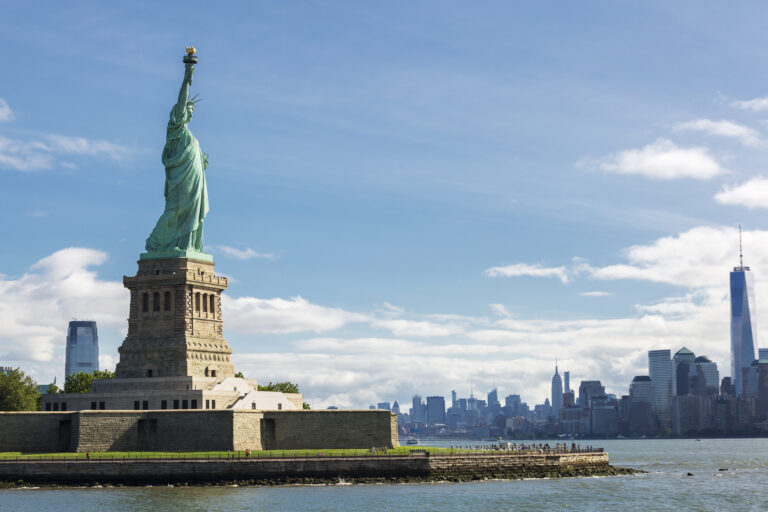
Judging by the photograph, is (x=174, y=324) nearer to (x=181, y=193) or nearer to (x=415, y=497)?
(x=181, y=193)

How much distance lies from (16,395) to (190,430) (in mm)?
33153

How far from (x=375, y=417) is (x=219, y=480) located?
16.5 metres

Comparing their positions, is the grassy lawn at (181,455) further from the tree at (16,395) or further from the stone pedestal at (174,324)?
the tree at (16,395)

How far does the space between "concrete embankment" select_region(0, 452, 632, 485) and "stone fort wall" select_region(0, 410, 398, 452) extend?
16.7 feet

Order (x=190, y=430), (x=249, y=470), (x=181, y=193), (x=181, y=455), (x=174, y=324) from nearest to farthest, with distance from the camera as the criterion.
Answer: (x=249, y=470)
(x=181, y=455)
(x=190, y=430)
(x=174, y=324)
(x=181, y=193)

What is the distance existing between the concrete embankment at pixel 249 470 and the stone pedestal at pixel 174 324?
14.3 m

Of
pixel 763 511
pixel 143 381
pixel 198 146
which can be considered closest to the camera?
→ pixel 763 511

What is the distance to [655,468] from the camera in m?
128

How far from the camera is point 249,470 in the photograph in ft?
292

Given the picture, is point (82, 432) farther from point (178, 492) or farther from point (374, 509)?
point (374, 509)

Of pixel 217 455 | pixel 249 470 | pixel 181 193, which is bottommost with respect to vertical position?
pixel 249 470

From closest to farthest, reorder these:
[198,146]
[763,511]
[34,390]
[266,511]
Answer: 1. [266,511]
2. [763,511]
3. [198,146]
4. [34,390]

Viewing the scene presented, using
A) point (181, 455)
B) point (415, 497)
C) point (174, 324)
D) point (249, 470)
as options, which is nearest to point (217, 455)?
point (181, 455)

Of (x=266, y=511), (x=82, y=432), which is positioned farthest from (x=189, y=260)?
(x=266, y=511)
